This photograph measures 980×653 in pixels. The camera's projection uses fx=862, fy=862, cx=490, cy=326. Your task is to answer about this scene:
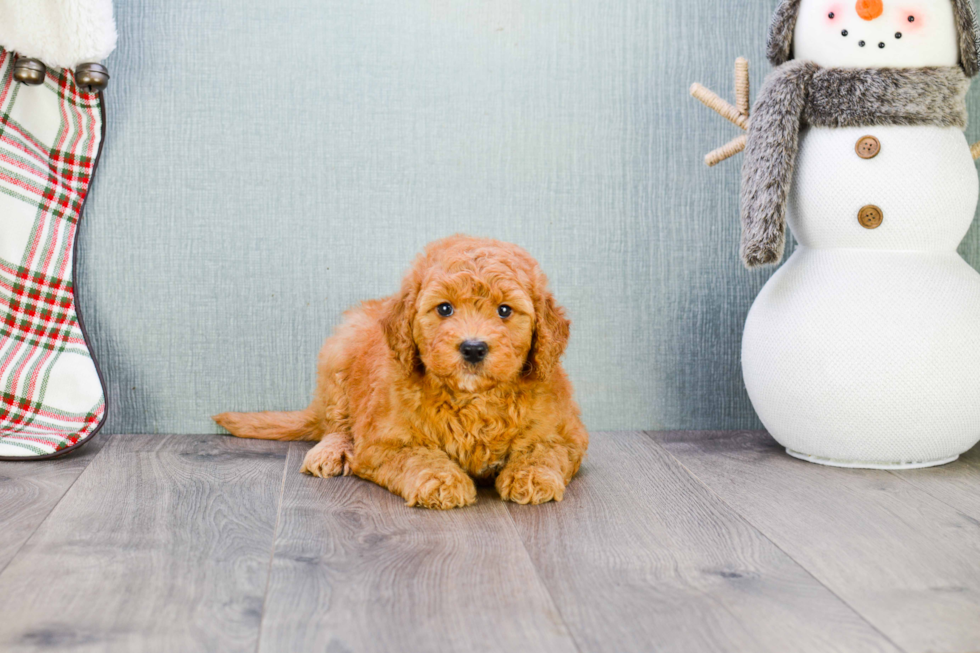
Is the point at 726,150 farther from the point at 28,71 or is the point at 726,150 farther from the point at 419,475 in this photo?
the point at 28,71

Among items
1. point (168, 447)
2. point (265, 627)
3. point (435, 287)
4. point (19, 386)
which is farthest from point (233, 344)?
point (265, 627)

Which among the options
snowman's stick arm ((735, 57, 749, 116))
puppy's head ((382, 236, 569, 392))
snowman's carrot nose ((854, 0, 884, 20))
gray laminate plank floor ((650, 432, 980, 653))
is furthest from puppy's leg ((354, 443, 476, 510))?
snowman's carrot nose ((854, 0, 884, 20))

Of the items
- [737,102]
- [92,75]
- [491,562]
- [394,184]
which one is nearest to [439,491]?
[491,562]

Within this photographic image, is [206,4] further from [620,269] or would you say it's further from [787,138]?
[787,138]

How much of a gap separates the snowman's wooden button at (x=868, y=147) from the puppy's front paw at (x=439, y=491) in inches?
44.9

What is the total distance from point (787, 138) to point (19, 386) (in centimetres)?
191

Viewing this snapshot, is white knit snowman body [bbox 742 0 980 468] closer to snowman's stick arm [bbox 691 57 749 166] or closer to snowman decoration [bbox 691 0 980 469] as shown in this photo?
snowman decoration [bbox 691 0 980 469]

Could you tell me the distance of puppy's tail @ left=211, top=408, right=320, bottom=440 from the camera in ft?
7.29

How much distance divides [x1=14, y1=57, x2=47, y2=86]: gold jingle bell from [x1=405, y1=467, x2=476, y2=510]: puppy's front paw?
136 cm

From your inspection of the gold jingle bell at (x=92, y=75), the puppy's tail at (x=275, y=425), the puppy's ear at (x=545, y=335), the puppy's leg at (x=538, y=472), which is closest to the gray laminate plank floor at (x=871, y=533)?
the puppy's leg at (x=538, y=472)

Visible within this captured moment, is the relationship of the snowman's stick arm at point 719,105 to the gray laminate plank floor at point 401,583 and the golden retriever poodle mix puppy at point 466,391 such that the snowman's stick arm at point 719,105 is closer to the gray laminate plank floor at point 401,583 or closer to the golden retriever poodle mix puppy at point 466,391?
the golden retriever poodle mix puppy at point 466,391

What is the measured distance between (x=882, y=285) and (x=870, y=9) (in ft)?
2.00

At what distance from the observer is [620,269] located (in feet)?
7.84

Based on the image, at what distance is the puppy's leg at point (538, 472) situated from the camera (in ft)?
5.56
